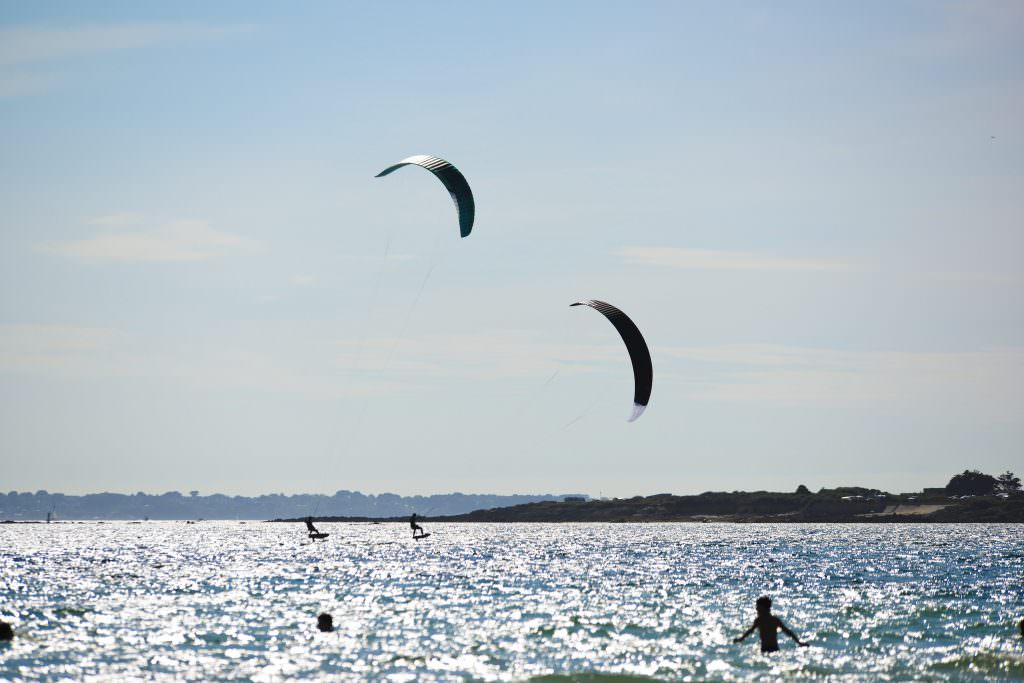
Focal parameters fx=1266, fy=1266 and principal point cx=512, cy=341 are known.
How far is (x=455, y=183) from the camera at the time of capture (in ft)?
141

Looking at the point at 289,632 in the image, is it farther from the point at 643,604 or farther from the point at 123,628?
the point at 643,604

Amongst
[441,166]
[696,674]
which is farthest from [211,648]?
[441,166]

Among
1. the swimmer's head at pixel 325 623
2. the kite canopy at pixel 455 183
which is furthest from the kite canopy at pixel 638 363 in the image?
the swimmer's head at pixel 325 623

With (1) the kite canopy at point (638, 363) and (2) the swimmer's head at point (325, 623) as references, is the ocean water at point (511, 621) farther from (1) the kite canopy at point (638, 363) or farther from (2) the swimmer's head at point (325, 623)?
(1) the kite canopy at point (638, 363)

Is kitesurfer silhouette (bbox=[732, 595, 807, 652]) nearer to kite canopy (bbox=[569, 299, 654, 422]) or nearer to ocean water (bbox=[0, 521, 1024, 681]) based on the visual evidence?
ocean water (bbox=[0, 521, 1024, 681])

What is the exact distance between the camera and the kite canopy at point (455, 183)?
42.3 m

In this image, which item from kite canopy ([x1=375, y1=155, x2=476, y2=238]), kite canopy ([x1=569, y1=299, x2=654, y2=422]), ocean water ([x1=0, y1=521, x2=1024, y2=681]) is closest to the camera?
ocean water ([x1=0, y1=521, x2=1024, y2=681])

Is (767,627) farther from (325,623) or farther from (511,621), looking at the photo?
(325,623)

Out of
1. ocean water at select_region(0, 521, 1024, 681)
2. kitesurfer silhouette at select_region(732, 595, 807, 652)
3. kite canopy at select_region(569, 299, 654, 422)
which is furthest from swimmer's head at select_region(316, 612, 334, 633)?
kite canopy at select_region(569, 299, 654, 422)

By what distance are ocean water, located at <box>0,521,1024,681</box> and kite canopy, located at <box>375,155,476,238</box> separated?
1326 centimetres

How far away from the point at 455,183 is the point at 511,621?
14.6 meters

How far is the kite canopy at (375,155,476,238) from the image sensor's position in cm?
4228

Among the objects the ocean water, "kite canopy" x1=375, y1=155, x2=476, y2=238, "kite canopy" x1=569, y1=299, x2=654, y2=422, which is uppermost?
"kite canopy" x1=375, y1=155, x2=476, y2=238

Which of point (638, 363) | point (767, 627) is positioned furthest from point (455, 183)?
point (767, 627)
